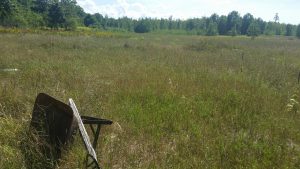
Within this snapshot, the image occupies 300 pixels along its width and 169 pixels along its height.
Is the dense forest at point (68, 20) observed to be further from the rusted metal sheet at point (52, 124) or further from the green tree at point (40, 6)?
the rusted metal sheet at point (52, 124)

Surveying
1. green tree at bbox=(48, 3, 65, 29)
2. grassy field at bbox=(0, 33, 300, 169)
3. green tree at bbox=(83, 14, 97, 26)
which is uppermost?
green tree at bbox=(83, 14, 97, 26)

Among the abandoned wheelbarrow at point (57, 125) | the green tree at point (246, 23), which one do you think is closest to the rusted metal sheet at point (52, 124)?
the abandoned wheelbarrow at point (57, 125)

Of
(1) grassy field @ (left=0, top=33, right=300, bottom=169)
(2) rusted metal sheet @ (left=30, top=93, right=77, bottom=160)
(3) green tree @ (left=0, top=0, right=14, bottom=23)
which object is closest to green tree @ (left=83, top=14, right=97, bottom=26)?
(3) green tree @ (left=0, top=0, right=14, bottom=23)

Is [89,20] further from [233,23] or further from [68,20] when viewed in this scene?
[233,23]

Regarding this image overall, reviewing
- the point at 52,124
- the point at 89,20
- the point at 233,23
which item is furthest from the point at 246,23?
the point at 52,124

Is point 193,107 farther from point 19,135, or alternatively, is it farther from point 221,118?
point 19,135

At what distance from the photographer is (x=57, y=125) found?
3682mm

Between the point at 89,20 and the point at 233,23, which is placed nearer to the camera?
the point at 89,20

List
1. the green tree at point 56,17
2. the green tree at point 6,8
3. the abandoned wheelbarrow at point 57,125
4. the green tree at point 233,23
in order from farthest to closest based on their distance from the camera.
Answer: the green tree at point 233,23
the green tree at point 56,17
the green tree at point 6,8
the abandoned wheelbarrow at point 57,125

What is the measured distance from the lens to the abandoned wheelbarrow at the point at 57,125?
3365 millimetres

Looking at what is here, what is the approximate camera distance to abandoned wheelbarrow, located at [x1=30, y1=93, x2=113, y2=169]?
3365 mm

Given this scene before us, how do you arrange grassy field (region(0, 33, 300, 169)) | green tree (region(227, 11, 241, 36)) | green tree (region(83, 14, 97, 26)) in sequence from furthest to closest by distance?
green tree (region(227, 11, 241, 36)), green tree (region(83, 14, 97, 26)), grassy field (region(0, 33, 300, 169))

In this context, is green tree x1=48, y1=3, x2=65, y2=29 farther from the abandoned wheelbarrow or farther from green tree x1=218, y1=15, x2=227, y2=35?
green tree x1=218, y1=15, x2=227, y2=35

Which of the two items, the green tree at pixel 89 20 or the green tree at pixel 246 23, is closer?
the green tree at pixel 89 20
